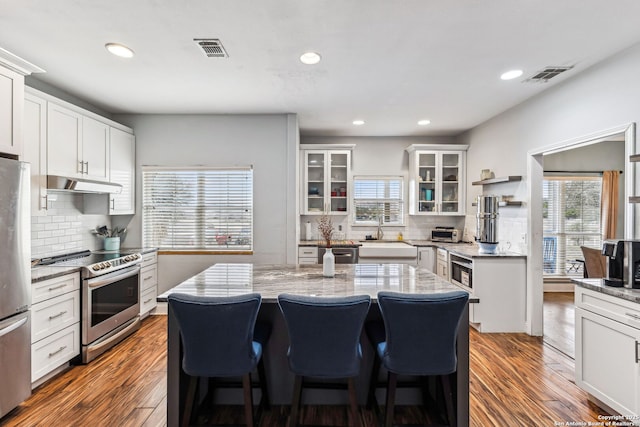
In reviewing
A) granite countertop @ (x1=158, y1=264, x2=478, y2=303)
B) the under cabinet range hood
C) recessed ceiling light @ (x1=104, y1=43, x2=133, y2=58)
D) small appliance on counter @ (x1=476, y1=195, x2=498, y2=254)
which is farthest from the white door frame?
the under cabinet range hood

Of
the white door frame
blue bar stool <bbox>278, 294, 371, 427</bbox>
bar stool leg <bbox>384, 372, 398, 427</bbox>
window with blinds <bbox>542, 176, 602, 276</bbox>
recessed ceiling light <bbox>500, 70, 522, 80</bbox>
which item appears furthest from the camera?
window with blinds <bbox>542, 176, 602, 276</bbox>

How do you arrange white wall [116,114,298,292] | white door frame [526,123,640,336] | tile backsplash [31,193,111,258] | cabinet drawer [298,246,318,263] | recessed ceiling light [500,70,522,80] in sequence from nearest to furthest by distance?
recessed ceiling light [500,70,522,80] < tile backsplash [31,193,111,258] < white door frame [526,123,640,336] < white wall [116,114,298,292] < cabinet drawer [298,246,318,263]

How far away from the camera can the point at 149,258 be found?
4246 millimetres

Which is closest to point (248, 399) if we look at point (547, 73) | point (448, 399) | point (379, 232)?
point (448, 399)

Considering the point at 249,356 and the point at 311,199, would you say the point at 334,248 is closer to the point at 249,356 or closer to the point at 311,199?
the point at 311,199

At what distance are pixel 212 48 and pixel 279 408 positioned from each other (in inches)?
110

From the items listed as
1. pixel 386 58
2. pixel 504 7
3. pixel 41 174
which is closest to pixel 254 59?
pixel 386 58

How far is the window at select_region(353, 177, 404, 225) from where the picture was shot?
5797 mm

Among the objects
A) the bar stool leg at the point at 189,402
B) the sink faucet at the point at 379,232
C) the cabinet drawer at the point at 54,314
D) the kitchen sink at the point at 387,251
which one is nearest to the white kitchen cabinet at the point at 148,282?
the cabinet drawer at the point at 54,314

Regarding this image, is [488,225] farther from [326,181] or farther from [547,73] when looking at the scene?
[326,181]

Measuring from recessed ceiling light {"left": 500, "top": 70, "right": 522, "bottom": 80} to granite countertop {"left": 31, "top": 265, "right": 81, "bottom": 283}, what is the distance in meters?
4.39

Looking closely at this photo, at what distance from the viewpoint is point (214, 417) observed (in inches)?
87.9

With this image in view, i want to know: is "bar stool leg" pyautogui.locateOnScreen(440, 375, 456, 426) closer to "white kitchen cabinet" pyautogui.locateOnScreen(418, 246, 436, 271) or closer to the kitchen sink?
the kitchen sink

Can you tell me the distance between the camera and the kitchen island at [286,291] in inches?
80.0
